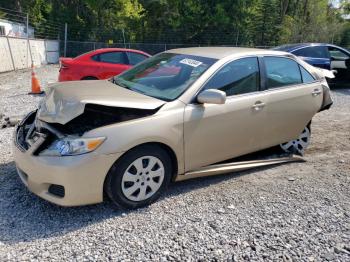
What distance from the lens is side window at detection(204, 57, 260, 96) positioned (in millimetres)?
4191

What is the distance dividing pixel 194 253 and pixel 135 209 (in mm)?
891

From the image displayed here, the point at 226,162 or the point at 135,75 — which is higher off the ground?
the point at 135,75

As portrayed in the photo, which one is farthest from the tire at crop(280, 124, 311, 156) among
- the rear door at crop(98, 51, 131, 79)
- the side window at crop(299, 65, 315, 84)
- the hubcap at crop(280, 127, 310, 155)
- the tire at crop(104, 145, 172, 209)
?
the rear door at crop(98, 51, 131, 79)

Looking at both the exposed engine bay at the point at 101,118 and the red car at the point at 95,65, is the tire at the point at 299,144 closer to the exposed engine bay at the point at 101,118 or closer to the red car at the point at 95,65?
the exposed engine bay at the point at 101,118

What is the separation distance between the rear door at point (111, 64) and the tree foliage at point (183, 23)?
1795 cm

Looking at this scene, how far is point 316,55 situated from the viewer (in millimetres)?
11070

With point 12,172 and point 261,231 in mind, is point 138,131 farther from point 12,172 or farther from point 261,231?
point 12,172

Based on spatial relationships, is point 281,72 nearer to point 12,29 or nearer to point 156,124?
point 156,124

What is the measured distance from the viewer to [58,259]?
295 centimetres

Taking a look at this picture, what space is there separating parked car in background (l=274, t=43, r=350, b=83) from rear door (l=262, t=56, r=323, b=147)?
593 centimetres

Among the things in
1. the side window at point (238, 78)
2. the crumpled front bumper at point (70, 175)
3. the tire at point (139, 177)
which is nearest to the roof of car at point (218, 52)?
the side window at point (238, 78)

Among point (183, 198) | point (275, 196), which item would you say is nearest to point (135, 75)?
point (183, 198)

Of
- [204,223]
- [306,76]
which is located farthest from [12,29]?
[204,223]

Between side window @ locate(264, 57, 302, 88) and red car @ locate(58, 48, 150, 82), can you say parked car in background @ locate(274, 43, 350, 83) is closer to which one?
red car @ locate(58, 48, 150, 82)
